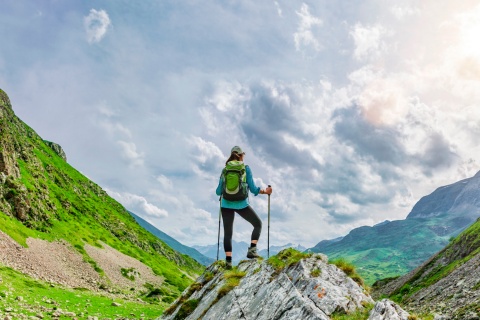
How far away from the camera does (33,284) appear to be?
48.0 m

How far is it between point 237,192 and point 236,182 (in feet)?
1.45

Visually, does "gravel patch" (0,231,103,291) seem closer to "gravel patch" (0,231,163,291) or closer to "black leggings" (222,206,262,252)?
"gravel patch" (0,231,163,291)

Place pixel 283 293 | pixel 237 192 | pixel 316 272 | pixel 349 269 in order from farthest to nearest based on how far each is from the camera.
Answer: pixel 237 192, pixel 349 269, pixel 316 272, pixel 283 293

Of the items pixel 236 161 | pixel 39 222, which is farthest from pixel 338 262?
pixel 39 222

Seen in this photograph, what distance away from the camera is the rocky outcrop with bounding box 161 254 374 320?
1012 centimetres

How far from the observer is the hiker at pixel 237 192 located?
16.0 m

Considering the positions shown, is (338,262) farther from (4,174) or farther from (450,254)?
(4,174)

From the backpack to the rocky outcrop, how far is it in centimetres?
298

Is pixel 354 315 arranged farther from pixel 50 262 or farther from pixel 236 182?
pixel 50 262

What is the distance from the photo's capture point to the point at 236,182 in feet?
52.4

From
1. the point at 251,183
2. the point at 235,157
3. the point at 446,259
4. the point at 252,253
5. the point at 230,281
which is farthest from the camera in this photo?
the point at 446,259

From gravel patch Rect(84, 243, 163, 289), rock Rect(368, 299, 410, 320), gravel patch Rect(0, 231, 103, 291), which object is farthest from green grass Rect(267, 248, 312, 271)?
gravel patch Rect(84, 243, 163, 289)

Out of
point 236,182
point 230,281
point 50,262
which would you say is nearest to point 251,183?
point 236,182

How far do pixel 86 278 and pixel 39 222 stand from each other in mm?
33369
